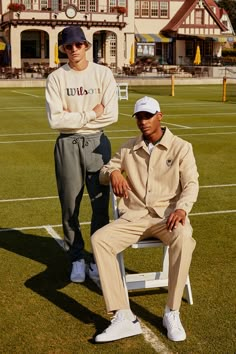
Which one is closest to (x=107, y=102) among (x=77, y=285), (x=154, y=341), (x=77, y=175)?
(x=77, y=175)

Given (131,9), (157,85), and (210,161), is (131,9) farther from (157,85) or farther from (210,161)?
(210,161)

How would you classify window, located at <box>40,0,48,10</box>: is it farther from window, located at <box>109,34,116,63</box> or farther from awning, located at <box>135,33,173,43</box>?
awning, located at <box>135,33,173,43</box>

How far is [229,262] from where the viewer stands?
6.47 meters

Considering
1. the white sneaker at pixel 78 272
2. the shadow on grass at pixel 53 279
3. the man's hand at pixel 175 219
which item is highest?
the man's hand at pixel 175 219

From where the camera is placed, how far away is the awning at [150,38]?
6469 centimetres

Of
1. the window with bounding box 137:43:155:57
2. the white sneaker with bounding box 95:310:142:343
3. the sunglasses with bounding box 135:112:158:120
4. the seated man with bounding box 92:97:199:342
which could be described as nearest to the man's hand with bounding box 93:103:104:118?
the seated man with bounding box 92:97:199:342

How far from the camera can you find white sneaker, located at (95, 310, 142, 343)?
468 cm

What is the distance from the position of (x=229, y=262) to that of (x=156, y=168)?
1.72 metres

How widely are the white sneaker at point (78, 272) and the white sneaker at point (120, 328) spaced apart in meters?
1.23

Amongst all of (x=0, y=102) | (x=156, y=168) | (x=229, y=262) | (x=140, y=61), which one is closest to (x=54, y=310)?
(x=156, y=168)

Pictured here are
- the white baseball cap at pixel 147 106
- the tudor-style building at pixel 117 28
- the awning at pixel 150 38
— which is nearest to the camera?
the white baseball cap at pixel 147 106

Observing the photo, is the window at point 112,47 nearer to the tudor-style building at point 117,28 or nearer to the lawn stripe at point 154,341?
the tudor-style building at point 117,28

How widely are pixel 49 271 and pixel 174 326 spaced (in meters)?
1.89

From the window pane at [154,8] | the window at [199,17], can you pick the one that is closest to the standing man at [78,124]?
the window pane at [154,8]
